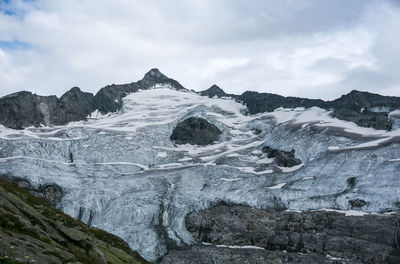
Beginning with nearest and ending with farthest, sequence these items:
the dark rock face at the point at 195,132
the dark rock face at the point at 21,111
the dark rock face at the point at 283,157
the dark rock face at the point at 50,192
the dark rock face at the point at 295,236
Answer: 1. the dark rock face at the point at 295,236
2. the dark rock face at the point at 50,192
3. the dark rock face at the point at 283,157
4. the dark rock face at the point at 195,132
5. the dark rock face at the point at 21,111

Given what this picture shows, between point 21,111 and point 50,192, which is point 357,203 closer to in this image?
point 50,192

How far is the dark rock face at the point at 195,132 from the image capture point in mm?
181575

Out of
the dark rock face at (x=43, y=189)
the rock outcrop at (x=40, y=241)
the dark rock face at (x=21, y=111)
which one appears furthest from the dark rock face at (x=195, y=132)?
the rock outcrop at (x=40, y=241)

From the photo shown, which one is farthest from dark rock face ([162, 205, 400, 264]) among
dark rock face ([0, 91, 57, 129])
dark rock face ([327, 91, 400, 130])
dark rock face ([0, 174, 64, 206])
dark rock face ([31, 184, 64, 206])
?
dark rock face ([0, 91, 57, 129])

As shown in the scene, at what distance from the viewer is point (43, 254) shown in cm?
3528

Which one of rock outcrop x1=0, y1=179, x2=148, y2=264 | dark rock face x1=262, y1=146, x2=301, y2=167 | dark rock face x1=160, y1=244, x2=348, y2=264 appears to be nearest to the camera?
rock outcrop x1=0, y1=179, x2=148, y2=264

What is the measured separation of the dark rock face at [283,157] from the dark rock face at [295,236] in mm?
29190

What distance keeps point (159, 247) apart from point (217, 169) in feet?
135

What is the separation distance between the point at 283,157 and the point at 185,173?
32102mm

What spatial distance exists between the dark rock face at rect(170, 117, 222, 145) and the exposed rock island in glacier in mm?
12102

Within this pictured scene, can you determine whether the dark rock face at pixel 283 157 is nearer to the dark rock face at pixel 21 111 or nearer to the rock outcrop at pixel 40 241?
the rock outcrop at pixel 40 241

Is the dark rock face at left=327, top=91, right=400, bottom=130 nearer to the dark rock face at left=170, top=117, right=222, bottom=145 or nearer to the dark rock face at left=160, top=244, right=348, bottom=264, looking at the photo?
the dark rock face at left=170, top=117, right=222, bottom=145

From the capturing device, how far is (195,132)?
18575 centimetres

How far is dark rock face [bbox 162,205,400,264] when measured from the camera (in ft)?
295
